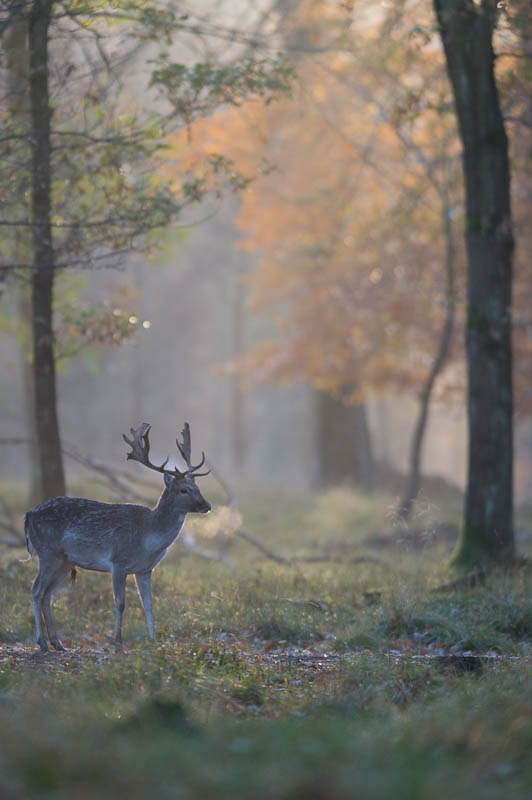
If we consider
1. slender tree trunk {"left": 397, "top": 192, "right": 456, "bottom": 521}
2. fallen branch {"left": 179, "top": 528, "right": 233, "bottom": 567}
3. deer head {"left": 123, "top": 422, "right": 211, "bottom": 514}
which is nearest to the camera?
deer head {"left": 123, "top": 422, "right": 211, "bottom": 514}

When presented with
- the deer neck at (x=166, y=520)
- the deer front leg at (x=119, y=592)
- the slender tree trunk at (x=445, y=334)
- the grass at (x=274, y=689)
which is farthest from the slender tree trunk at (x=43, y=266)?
the slender tree trunk at (x=445, y=334)

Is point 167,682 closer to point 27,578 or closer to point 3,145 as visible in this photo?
point 27,578

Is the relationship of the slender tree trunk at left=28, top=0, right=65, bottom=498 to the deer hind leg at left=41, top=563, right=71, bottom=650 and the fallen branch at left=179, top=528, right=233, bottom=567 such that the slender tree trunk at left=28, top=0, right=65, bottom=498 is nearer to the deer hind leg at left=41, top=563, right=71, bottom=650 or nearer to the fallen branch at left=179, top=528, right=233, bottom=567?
the deer hind leg at left=41, top=563, right=71, bottom=650

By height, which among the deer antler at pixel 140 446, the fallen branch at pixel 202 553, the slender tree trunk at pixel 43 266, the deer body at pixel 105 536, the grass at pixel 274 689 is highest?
the slender tree trunk at pixel 43 266

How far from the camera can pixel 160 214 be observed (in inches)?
417

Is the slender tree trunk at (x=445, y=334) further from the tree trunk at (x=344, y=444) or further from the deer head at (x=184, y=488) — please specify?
the deer head at (x=184, y=488)

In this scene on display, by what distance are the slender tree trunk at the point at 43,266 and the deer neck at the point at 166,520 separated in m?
3.15

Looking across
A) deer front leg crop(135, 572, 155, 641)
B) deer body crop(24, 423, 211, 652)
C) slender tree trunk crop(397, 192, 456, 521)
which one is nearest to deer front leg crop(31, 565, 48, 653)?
deer body crop(24, 423, 211, 652)

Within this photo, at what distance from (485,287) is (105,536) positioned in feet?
19.8

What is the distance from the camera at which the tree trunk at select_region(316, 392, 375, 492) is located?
25359 millimetres

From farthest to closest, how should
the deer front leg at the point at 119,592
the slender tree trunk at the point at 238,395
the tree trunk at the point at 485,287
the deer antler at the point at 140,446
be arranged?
the slender tree trunk at the point at 238,395 < the tree trunk at the point at 485,287 < the deer antler at the point at 140,446 < the deer front leg at the point at 119,592

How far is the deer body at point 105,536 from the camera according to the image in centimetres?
803

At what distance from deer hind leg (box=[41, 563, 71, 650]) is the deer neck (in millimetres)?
889

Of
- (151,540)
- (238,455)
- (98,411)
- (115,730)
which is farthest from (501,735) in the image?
(98,411)
